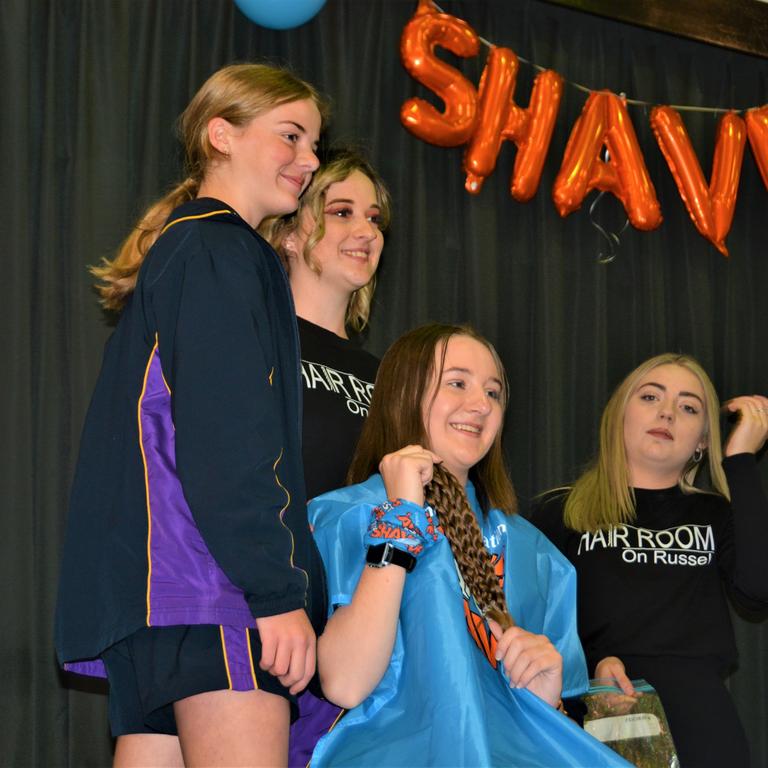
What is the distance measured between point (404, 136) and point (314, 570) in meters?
2.04

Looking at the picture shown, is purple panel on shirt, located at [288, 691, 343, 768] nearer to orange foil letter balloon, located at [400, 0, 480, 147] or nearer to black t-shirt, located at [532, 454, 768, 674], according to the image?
black t-shirt, located at [532, 454, 768, 674]

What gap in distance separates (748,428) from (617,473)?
354 mm

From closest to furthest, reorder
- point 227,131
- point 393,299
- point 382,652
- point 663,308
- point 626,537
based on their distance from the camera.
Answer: point 382,652
point 227,131
point 626,537
point 393,299
point 663,308

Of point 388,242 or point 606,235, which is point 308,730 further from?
point 606,235

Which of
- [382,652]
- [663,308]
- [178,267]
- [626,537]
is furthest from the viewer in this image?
[663,308]

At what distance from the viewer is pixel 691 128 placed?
12.9 ft

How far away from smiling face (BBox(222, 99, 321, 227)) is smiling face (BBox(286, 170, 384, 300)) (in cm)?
66

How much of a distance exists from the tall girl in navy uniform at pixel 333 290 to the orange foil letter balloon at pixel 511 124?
80 centimetres

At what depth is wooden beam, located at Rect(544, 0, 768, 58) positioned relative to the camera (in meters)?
3.73

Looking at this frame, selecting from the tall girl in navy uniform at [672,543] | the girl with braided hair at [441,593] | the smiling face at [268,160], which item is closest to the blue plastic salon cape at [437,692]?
the girl with braided hair at [441,593]

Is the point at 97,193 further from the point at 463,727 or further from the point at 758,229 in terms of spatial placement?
the point at 758,229

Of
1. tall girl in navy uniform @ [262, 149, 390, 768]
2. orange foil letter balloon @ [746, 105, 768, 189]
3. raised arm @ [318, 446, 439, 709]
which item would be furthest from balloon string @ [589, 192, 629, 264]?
raised arm @ [318, 446, 439, 709]

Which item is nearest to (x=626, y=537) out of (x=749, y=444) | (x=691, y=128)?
(x=749, y=444)

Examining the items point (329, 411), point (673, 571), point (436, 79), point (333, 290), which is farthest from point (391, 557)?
point (436, 79)
